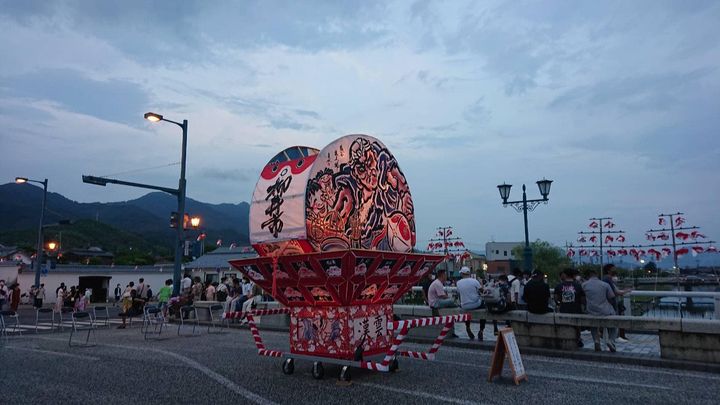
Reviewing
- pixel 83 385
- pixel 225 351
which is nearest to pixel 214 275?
pixel 225 351

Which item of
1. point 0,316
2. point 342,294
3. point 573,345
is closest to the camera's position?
point 342,294

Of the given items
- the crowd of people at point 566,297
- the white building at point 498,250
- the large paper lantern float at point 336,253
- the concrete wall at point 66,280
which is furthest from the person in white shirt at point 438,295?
the white building at point 498,250

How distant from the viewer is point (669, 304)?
16125 millimetres

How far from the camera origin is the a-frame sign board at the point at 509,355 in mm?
7916

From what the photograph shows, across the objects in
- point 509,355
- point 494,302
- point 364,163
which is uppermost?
point 364,163

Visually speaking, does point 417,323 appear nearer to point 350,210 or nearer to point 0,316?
point 350,210

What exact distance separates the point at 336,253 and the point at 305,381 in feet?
8.02

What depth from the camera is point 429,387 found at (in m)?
7.75

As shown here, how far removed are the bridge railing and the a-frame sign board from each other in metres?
4.82

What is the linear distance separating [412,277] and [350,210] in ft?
6.46

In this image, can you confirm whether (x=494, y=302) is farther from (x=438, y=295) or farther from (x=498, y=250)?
(x=498, y=250)

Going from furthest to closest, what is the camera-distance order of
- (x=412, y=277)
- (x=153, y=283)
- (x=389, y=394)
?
(x=153, y=283) → (x=412, y=277) → (x=389, y=394)

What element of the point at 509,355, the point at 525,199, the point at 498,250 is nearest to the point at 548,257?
the point at 498,250

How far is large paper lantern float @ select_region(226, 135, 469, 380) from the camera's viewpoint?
26.5ft
